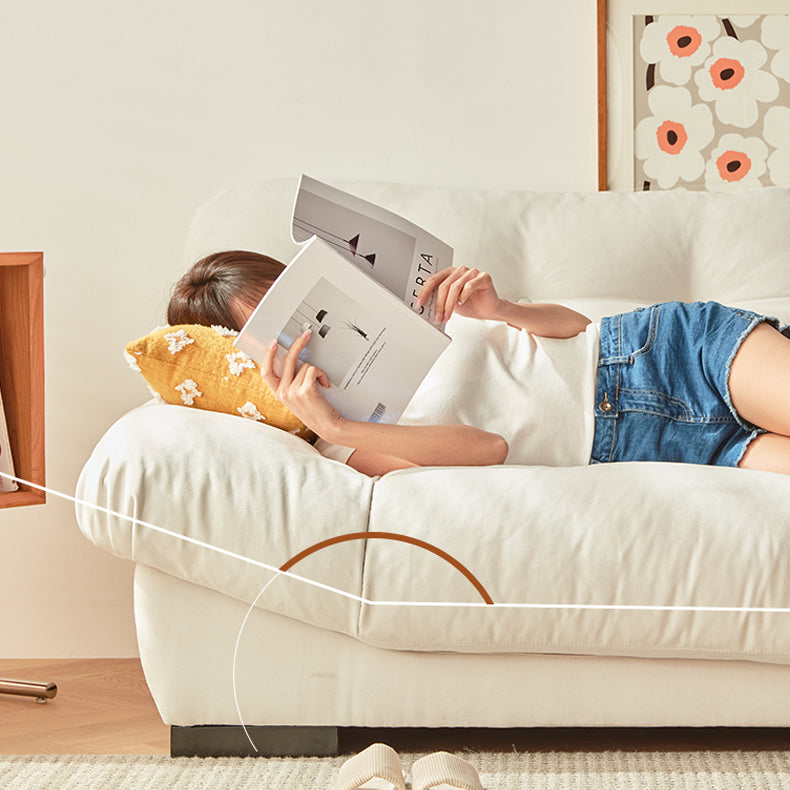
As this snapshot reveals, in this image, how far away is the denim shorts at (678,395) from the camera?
4.41 feet

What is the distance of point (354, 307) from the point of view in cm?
114

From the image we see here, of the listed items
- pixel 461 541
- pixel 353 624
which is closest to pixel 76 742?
pixel 353 624

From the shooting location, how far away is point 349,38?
1854 mm

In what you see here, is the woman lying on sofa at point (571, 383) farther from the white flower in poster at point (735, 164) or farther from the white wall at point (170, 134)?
the white flower in poster at point (735, 164)

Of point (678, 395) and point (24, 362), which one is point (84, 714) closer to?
point (24, 362)

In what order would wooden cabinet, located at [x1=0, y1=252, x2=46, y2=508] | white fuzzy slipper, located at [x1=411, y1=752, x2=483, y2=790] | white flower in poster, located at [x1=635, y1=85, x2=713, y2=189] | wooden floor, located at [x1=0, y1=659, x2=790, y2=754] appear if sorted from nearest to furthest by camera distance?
white fuzzy slipper, located at [x1=411, y1=752, x2=483, y2=790]
wooden floor, located at [x1=0, y1=659, x2=790, y2=754]
wooden cabinet, located at [x1=0, y1=252, x2=46, y2=508]
white flower in poster, located at [x1=635, y1=85, x2=713, y2=189]

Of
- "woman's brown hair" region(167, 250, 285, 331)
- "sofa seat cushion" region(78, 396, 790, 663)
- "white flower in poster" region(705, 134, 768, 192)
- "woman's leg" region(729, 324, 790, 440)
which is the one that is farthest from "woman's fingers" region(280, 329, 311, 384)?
"white flower in poster" region(705, 134, 768, 192)

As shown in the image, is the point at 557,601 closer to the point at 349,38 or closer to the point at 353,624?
the point at 353,624

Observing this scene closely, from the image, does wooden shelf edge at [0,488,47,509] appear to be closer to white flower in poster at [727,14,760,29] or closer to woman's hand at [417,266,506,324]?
woman's hand at [417,266,506,324]

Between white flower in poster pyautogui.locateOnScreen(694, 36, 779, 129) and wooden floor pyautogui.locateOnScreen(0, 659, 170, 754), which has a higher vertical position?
white flower in poster pyautogui.locateOnScreen(694, 36, 779, 129)

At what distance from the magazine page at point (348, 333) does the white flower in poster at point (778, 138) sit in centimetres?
108

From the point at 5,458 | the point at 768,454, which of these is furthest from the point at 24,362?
the point at 768,454

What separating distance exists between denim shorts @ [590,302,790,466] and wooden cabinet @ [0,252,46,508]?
795 mm

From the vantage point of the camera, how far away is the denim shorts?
4.41 ft
